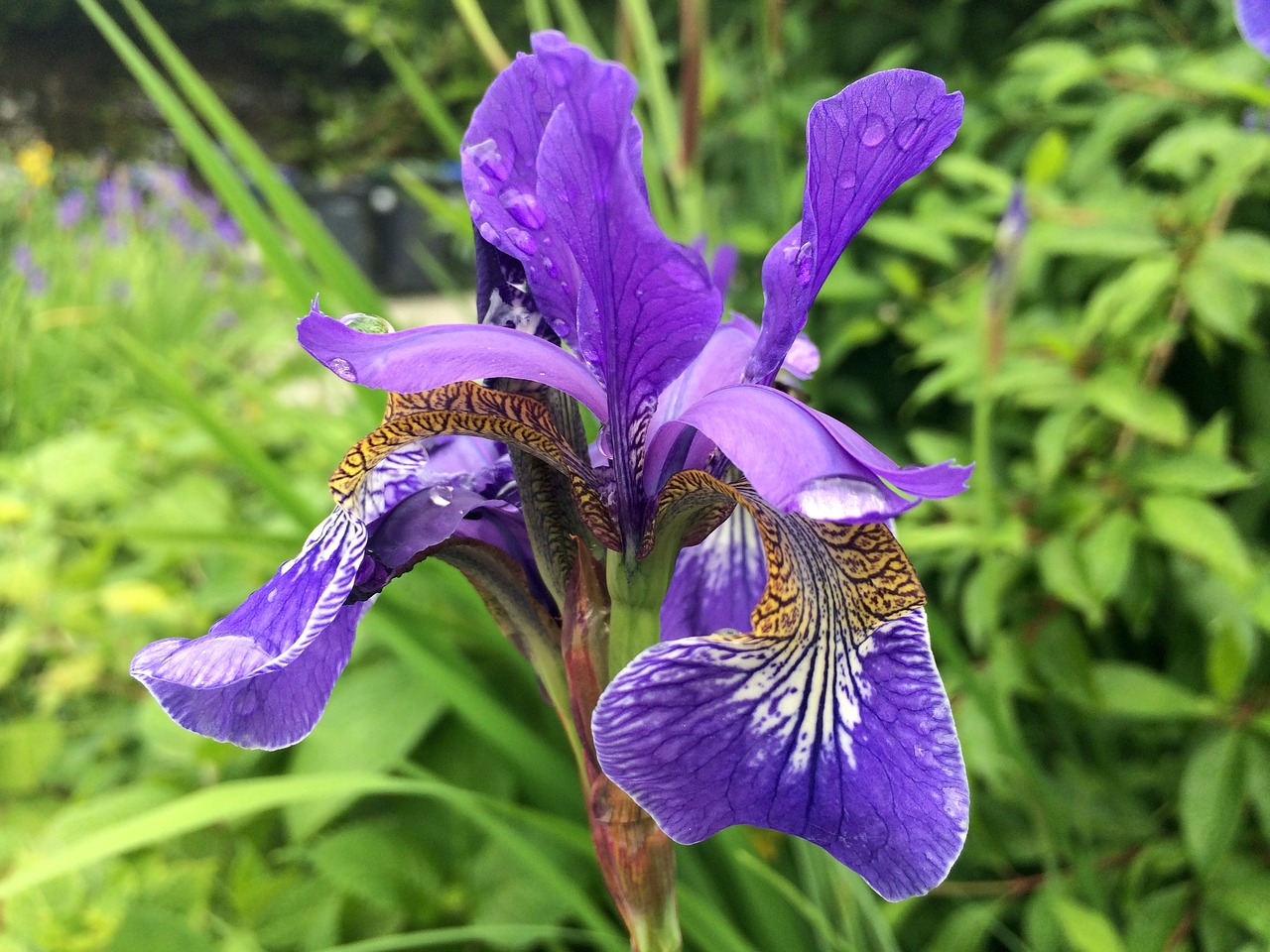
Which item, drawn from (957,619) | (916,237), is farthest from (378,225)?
(957,619)

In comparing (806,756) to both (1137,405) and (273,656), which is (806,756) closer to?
(273,656)

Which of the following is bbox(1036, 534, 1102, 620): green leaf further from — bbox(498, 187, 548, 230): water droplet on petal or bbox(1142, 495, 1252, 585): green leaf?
bbox(498, 187, 548, 230): water droplet on petal

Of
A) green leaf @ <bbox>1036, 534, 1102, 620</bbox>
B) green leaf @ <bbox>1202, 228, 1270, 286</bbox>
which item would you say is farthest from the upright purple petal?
green leaf @ <bbox>1202, 228, 1270, 286</bbox>

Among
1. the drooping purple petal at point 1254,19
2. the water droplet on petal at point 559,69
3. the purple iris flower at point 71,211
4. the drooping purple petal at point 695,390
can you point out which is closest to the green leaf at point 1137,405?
the drooping purple petal at point 1254,19

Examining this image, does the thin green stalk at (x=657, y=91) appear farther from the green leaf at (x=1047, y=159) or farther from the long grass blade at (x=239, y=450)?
the long grass blade at (x=239, y=450)

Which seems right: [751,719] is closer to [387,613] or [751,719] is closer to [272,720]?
[272,720]

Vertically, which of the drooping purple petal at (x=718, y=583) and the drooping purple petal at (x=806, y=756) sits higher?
the drooping purple petal at (x=806, y=756)

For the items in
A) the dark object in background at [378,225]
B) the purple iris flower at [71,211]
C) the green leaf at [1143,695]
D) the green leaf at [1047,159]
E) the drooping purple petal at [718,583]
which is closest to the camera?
the drooping purple petal at [718,583]
